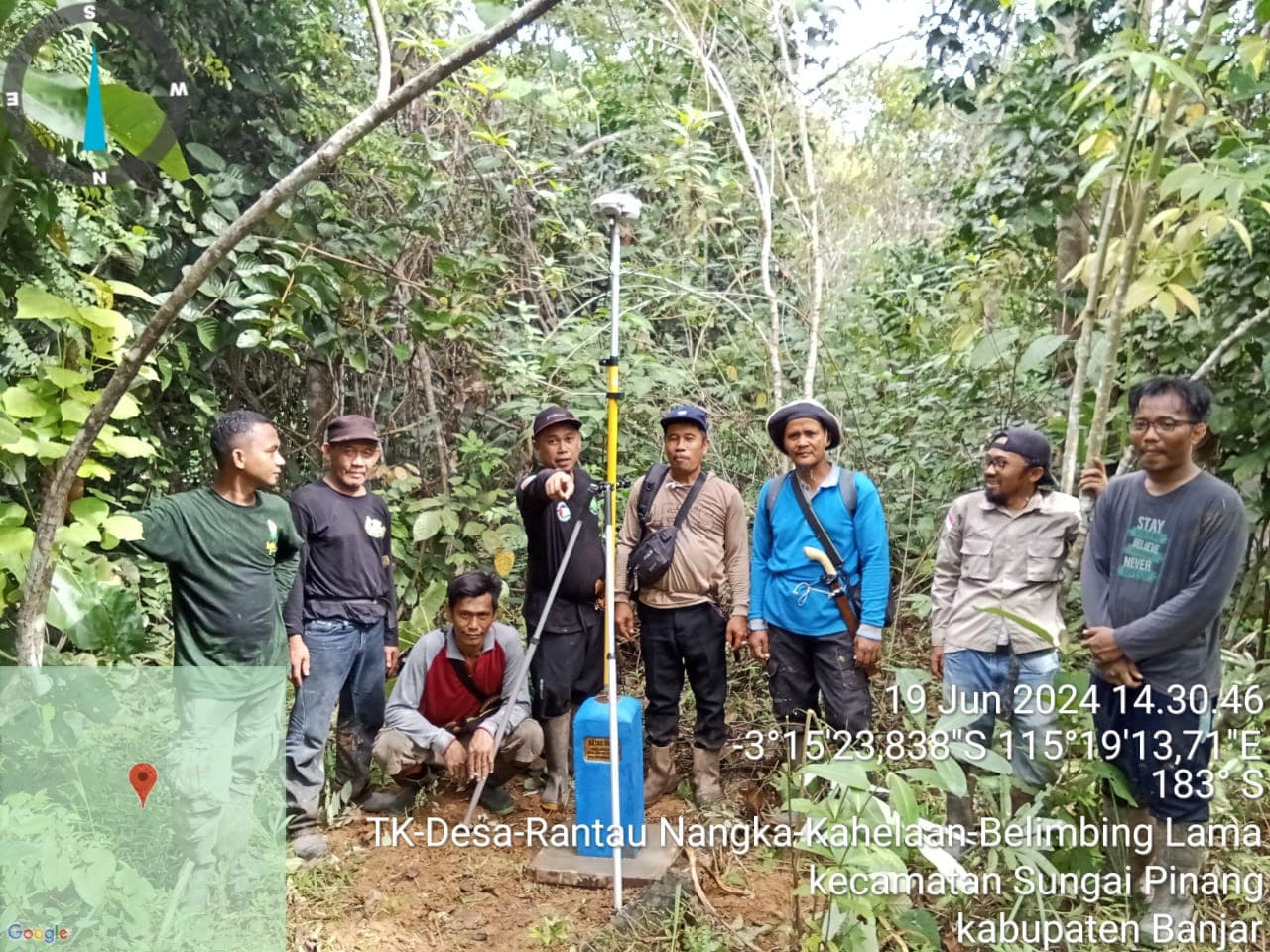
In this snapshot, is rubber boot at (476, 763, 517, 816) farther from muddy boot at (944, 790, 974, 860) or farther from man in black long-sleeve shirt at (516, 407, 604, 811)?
muddy boot at (944, 790, 974, 860)

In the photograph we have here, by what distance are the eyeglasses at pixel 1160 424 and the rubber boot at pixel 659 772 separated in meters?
2.12

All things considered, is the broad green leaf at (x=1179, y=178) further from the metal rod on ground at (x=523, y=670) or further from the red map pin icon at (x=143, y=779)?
the red map pin icon at (x=143, y=779)

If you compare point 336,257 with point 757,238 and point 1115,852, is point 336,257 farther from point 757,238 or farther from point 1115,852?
point 1115,852

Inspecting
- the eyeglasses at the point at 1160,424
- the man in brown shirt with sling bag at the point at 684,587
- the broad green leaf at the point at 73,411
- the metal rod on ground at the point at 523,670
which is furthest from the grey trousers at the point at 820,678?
the broad green leaf at the point at 73,411

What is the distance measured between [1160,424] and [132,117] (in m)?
2.47

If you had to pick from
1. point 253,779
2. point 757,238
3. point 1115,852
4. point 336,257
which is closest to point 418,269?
point 336,257

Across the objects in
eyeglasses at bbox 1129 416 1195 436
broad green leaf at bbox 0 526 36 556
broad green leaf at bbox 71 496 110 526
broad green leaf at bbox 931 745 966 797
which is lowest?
broad green leaf at bbox 931 745 966 797

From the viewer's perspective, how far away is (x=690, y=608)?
11.8 ft

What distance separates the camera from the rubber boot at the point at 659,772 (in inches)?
146

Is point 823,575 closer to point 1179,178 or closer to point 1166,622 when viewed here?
point 1166,622

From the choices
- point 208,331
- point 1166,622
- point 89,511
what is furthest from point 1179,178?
point 208,331

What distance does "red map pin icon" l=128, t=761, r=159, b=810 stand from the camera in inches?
126

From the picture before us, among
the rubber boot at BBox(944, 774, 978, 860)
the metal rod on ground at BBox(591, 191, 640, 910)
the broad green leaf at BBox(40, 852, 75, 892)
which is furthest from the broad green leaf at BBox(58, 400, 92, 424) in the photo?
the rubber boot at BBox(944, 774, 978, 860)

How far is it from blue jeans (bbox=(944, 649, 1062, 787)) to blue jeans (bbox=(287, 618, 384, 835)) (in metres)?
2.11
